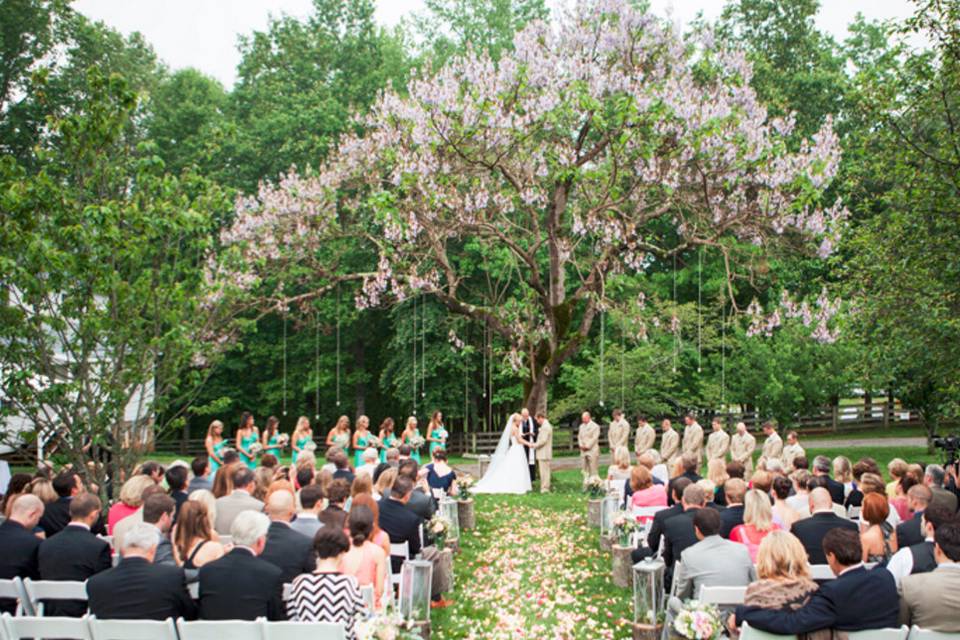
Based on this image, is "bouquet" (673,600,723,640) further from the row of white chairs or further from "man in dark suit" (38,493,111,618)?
"man in dark suit" (38,493,111,618)

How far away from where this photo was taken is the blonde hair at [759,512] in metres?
7.16

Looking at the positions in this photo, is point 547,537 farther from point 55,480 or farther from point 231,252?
point 55,480

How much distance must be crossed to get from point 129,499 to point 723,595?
5117 millimetres

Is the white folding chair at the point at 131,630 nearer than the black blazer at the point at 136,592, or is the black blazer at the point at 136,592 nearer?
the white folding chair at the point at 131,630

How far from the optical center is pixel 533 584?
9.60m

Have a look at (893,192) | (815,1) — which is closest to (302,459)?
(893,192)

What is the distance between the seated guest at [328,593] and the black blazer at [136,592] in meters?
0.73

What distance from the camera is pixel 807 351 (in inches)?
980

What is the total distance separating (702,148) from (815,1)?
79.0ft

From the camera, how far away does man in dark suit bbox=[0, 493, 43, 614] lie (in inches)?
252

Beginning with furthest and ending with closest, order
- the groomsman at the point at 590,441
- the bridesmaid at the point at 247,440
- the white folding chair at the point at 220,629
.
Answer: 1. the groomsman at the point at 590,441
2. the bridesmaid at the point at 247,440
3. the white folding chair at the point at 220,629

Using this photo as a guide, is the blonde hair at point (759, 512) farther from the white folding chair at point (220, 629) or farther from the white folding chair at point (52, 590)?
the white folding chair at point (52, 590)

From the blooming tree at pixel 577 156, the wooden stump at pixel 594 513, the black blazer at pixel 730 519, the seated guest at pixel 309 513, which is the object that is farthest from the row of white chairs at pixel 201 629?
the blooming tree at pixel 577 156

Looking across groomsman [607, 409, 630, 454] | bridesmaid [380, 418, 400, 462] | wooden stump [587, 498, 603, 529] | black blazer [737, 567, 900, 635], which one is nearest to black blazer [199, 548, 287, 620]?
black blazer [737, 567, 900, 635]
